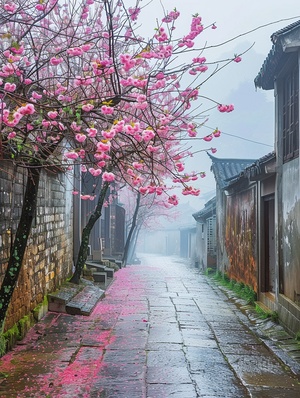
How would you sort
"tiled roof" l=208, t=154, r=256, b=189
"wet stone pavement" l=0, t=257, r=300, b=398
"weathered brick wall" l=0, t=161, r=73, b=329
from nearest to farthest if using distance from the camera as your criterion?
"wet stone pavement" l=0, t=257, r=300, b=398, "weathered brick wall" l=0, t=161, r=73, b=329, "tiled roof" l=208, t=154, r=256, b=189

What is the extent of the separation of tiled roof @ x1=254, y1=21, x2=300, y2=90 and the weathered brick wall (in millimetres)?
4378

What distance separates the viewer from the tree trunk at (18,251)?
6363 mm

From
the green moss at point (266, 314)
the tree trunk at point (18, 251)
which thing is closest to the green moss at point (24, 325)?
the tree trunk at point (18, 251)

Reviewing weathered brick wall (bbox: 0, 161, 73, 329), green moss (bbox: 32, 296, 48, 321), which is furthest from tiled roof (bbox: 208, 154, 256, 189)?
green moss (bbox: 32, 296, 48, 321)

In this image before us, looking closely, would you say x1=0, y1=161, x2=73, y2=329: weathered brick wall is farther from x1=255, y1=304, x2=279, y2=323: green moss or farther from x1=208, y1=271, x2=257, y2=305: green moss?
x1=208, y1=271, x2=257, y2=305: green moss

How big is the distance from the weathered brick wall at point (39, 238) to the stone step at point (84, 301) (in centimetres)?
58

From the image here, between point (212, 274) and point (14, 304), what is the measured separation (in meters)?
14.9

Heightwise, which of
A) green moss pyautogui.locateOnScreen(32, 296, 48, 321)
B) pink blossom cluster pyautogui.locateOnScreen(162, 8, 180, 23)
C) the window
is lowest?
green moss pyautogui.locateOnScreen(32, 296, 48, 321)

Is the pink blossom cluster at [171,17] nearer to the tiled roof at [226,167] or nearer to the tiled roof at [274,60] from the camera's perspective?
the tiled roof at [274,60]

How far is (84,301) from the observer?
1140 cm

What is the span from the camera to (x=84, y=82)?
6254 mm

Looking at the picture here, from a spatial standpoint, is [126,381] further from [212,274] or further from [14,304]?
[212,274]

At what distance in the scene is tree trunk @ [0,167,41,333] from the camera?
6363 mm

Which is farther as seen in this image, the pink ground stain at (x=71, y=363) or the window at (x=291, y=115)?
the window at (x=291, y=115)
